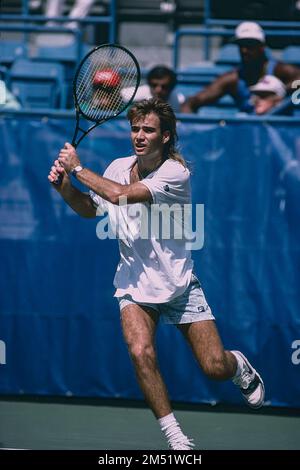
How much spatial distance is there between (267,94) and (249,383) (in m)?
2.59

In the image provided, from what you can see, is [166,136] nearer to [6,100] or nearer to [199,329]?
[199,329]

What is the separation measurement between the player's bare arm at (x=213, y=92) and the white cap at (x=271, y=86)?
0.86 ft

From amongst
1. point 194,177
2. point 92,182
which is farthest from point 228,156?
point 92,182

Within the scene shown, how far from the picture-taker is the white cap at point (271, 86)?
7652 mm

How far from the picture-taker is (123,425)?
21.2ft

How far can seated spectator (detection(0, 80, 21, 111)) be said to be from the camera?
7.56 m

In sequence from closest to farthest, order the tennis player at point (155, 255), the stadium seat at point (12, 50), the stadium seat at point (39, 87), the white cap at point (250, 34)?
the tennis player at point (155, 255), the white cap at point (250, 34), the stadium seat at point (39, 87), the stadium seat at point (12, 50)

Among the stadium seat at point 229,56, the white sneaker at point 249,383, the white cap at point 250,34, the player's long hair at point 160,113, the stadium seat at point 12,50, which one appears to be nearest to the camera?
the player's long hair at point 160,113

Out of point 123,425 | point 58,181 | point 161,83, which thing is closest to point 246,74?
point 161,83

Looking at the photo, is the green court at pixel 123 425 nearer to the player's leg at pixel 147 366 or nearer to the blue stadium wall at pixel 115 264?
the blue stadium wall at pixel 115 264

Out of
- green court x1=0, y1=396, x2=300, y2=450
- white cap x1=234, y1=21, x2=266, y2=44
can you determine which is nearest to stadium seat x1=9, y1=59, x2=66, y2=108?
white cap x1=234, y1=21, x2=266, y2=44

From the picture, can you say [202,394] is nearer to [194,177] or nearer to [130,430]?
[130,430]

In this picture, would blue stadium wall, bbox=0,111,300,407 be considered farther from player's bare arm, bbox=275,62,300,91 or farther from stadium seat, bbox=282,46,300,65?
stadium seat, bbox=282,46,300,65

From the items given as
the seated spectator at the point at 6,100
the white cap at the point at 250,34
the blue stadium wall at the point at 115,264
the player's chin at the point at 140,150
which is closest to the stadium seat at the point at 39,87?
the seated spectator at the point at 6,100
